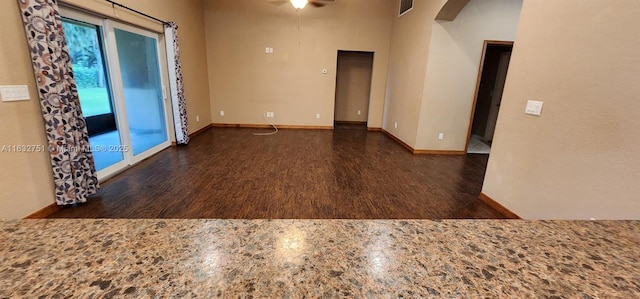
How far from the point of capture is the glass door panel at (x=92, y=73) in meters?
3.08

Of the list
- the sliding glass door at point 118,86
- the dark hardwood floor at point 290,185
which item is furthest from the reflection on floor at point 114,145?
the dark hardwood floor at point 290,185

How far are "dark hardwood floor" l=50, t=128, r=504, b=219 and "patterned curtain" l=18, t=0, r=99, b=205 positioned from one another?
0.27 m

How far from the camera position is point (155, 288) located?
0.55 meters

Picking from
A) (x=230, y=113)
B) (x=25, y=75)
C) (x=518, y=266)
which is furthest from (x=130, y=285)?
(x=230, y=113)

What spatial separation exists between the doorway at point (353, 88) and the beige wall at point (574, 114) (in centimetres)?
494

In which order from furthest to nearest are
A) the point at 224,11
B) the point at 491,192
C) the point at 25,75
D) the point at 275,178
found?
the point at 224,11 < the point at 275,178 < the point at 491,192 < the point at 25,75

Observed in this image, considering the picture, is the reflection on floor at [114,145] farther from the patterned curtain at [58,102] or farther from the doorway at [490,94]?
the doorway at [490,94]

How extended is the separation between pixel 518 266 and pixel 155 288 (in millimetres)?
831

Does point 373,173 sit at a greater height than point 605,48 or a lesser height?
lesser

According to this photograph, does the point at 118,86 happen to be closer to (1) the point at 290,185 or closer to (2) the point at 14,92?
(2) the point at 14,92

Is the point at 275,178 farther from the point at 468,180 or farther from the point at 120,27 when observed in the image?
the point at 120,27

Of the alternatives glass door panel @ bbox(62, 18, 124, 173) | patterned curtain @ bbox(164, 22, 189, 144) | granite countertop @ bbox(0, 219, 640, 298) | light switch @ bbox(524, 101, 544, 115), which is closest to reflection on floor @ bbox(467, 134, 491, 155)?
light switch @ bbox(524, 101, 544, 115)

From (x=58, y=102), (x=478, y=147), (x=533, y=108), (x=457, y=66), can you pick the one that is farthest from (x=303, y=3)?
(x=478, y=147)

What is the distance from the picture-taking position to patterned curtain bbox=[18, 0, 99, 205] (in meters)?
2.26
